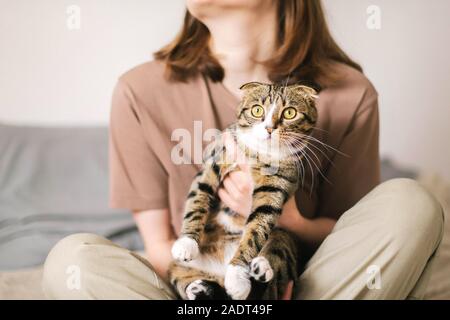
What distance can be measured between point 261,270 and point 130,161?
42 cm

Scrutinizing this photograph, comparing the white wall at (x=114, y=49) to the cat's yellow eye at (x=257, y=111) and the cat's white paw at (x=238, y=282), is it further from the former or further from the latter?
the cat's white paw at (x=238, y=282)

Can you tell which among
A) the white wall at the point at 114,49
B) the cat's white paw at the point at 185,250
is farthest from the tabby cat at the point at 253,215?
the white wall at the point at 114,49

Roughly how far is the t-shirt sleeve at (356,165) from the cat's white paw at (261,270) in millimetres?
359

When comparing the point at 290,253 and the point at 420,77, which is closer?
the point at 290,253

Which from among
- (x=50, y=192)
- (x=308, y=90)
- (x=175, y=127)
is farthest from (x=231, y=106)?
(x=50, y=192)

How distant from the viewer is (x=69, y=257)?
877mm

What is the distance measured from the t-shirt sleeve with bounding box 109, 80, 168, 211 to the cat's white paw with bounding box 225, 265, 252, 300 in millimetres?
341

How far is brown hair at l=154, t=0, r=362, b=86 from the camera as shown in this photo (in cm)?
108

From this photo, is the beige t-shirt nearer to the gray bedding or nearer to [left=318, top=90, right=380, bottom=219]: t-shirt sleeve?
[left=318, top=90, right=380, bottom=219]: t-shirt sleeve

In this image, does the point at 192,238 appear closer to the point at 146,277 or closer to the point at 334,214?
the point at 146,277

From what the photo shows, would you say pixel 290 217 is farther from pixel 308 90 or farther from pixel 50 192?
pixel 50 192

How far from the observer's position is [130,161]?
3.66ft
